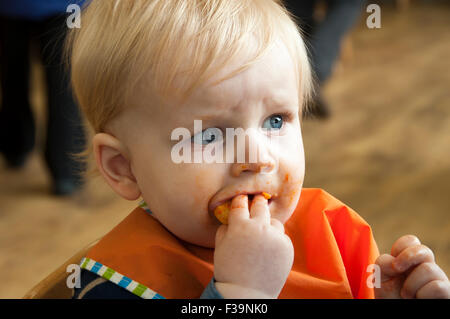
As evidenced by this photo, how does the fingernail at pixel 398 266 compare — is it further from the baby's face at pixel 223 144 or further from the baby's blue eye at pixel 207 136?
the baby's blue eye at pixel 207 136

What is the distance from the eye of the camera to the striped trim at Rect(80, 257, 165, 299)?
2.63 feet

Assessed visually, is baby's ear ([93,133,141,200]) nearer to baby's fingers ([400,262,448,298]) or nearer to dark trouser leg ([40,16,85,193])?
baby's fingers ([400,262,448,298])

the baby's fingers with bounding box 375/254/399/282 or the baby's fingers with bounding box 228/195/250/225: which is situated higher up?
the baby's fingers with bounding box 228/195/250/225

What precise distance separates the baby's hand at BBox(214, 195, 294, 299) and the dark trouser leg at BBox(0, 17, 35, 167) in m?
1.95

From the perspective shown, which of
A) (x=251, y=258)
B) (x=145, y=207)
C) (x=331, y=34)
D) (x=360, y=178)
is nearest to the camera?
(x=251, y=258)

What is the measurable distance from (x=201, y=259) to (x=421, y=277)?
0.31 meters

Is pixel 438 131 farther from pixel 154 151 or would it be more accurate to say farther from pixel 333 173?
pixel 154 151

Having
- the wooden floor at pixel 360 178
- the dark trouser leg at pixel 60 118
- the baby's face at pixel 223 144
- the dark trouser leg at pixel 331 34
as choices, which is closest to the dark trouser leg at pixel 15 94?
the wooden floor at pixel 360 178

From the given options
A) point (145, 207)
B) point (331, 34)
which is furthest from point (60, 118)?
point (145, 207)

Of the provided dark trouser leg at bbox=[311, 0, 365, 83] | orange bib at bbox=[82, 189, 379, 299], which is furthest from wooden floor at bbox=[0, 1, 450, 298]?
orange bib at bbox=[82, 189, 379, 299]

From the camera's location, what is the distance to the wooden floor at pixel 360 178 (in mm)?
2180

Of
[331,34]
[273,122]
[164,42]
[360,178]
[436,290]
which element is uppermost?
[331,34]

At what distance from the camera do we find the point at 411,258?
766mm

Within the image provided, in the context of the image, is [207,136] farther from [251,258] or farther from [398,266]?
[398,266]
